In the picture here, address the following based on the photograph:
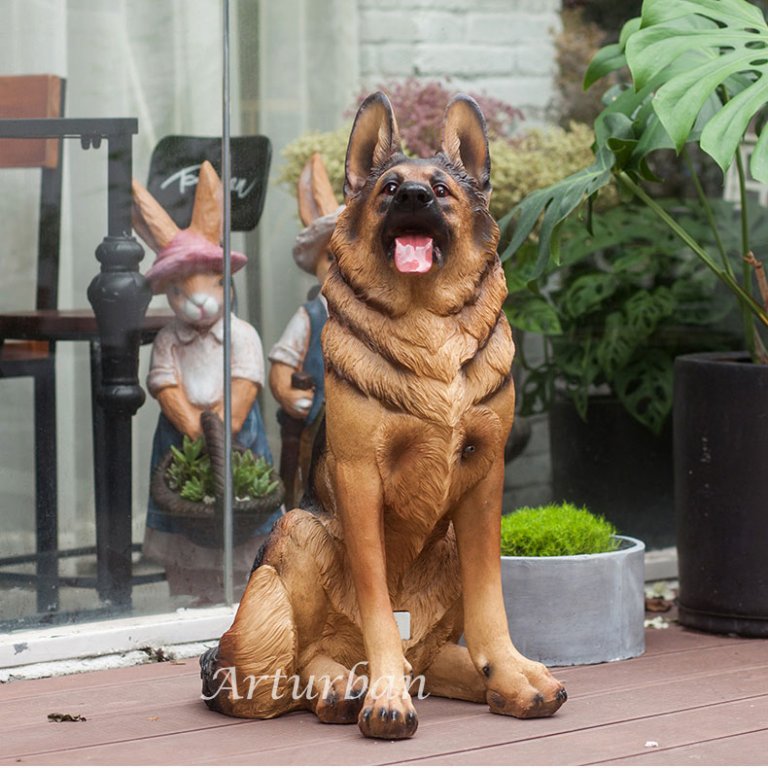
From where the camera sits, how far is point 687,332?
209 inches

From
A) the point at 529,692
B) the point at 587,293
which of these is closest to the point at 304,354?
the point at 587,293

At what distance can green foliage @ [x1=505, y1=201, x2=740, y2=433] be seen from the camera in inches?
204

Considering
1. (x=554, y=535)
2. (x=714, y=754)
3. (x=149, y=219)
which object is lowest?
(x=714, y=754)

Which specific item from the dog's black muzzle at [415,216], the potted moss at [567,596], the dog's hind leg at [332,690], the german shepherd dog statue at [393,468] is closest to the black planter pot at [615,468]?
the potted moss at [567,596]

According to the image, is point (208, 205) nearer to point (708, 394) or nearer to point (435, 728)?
point (708, 394)

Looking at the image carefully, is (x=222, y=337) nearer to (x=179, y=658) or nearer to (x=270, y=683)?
(x=179, y=658)

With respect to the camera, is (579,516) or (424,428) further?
(579,516)

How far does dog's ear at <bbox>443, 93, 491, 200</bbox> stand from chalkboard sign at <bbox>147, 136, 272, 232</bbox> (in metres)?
1.27

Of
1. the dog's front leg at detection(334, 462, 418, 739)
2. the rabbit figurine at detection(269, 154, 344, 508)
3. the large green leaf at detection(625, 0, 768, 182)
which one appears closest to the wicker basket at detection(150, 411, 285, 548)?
the rabbit figurine at detection(269, 154, 344, 508)

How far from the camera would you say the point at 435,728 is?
3.22 meters

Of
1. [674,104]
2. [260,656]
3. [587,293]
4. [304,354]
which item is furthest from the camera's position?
[587,293]

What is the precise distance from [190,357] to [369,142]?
4.12 feet

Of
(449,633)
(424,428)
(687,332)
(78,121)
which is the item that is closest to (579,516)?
(449,633)

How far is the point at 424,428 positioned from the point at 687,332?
2.41m
